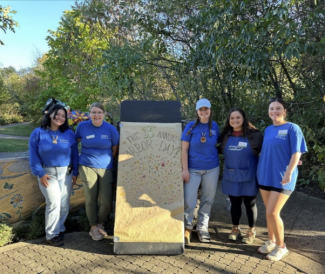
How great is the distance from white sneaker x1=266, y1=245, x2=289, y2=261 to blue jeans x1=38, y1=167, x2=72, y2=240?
2547 millimetres

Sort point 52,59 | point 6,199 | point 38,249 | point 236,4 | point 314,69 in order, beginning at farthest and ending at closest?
point 52,59 < point 314,69 < point 236,4 < point 6,199 < point 38,249

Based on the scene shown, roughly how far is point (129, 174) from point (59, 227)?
3.74 ft

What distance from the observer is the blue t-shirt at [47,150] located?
3281 millimetres

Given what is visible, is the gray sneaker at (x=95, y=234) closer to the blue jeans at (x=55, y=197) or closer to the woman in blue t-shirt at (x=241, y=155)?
the blue jeans at (x=55, y=197)

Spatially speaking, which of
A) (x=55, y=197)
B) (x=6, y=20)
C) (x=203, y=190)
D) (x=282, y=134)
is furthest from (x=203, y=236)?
(x=6, y=20)

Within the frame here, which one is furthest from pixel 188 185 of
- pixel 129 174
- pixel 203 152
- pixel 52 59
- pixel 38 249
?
pixel 52 59

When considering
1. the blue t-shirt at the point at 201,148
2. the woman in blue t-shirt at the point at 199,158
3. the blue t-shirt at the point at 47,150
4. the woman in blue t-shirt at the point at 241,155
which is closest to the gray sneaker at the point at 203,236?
the woman in blue t-shirt at the point at 199,158

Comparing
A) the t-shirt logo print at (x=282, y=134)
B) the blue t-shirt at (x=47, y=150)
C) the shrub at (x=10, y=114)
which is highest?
the shrub at (x=10, y=114)

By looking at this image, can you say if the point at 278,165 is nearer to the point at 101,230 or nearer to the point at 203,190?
the point at 203,190

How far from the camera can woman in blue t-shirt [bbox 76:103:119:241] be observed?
349 cm

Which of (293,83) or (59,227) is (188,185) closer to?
(59,227)

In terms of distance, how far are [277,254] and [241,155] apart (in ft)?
3.88

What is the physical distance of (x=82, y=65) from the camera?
12.5m

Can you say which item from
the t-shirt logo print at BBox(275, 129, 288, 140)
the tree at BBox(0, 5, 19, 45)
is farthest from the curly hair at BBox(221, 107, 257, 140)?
the tree at BBox(0, 5, 19, 45)
